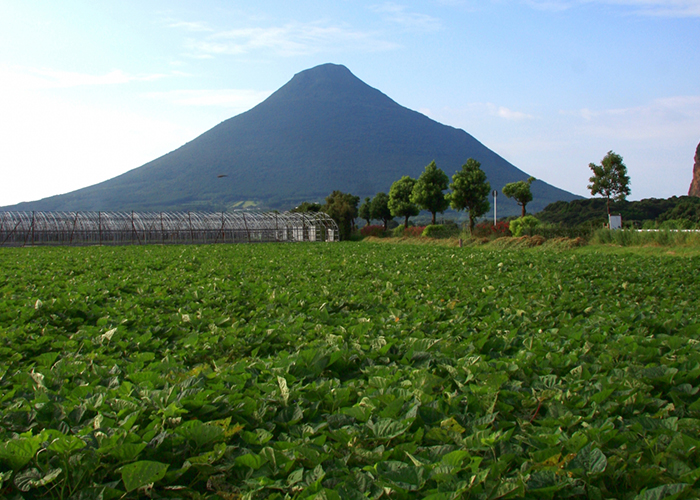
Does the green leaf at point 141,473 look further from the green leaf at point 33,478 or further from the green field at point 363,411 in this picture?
the green leaf at point 33,478

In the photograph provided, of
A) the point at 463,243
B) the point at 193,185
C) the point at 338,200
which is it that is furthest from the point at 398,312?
the point at 193,185

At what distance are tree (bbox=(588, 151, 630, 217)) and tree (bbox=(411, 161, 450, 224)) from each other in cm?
1410

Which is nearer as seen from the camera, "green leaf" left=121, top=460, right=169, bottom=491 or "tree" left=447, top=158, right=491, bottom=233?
"green leaf" left=121, top=460, right=169, bottom=491

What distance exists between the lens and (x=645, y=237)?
24203mm

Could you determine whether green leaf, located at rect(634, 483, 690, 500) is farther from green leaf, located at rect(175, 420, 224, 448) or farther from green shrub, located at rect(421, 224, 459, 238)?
green shrub, located at rect(421, 224, 459, 238)

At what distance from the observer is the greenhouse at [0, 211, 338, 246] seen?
39219 mm

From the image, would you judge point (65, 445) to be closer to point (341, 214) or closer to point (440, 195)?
point (341, 214)

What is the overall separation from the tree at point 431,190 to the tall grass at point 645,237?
24091 mm

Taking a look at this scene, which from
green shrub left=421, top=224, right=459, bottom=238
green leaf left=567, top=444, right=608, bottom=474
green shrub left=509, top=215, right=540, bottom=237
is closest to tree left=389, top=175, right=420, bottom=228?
green shrub left=421, top=224, right=459, bottom=238

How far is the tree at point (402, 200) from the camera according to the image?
59438mm

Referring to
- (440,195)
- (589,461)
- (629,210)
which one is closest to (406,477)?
(589,461)

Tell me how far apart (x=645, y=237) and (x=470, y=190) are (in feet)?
66.2

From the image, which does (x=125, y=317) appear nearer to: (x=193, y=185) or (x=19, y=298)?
(x=19, y=298)

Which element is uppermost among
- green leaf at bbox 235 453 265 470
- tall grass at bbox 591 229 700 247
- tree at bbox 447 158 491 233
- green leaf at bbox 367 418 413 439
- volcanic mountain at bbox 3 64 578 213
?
volcanic mountain at bbox 3 64 578 213
